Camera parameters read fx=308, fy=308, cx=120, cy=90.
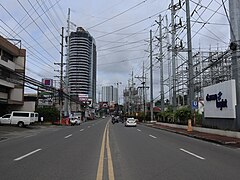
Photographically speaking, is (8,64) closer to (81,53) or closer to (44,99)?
(81,53)

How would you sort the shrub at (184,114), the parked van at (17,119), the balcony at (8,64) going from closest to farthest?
the shrub at (184,114)
the parked van at (17,119)
the balcony at (8,64)

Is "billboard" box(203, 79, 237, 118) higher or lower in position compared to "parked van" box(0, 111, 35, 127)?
higher

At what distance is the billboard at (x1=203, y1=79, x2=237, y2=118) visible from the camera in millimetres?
25309

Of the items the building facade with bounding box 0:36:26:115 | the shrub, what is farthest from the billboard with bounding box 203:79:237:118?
the building facade with bounding box 0:36:26:115

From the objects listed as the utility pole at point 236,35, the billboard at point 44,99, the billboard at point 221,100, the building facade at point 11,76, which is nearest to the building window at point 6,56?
the building facade at point 11,76

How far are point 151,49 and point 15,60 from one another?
→ 2599 cm

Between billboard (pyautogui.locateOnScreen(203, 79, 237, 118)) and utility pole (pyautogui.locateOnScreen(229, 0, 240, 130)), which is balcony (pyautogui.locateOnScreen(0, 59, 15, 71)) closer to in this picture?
billboard (pyautogui.locateOnScreen(203, 79, 237, 118))

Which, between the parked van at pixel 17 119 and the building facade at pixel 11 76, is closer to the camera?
the parked van at pixel 17 119

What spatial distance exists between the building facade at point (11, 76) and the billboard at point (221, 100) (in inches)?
1195

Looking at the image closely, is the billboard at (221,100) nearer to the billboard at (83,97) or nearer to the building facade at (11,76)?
the building facade at (11,76)

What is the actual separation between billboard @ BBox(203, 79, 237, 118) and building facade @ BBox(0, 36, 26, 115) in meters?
30.4

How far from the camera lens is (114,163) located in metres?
10.8

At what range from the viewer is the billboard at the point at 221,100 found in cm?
2531

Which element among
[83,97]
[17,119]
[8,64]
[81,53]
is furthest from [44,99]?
[17,119]
